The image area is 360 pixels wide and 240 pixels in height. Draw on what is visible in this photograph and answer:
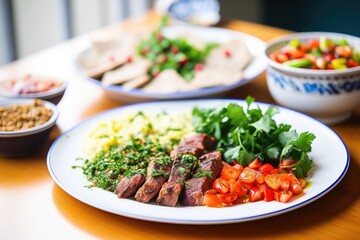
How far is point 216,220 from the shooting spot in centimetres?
162

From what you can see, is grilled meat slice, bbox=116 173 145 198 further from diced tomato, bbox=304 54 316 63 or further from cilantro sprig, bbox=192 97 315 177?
diced tomato, bbox=304 54 316 63

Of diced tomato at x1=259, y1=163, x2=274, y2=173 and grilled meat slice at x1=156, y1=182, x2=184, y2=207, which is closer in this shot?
grilled meat slice at x1=156, y1=182, x2=184, y2=207

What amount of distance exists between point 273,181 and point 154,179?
39 centimetres

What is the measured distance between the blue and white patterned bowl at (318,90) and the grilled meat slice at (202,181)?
0.56 meters

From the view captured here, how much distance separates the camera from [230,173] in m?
1.89

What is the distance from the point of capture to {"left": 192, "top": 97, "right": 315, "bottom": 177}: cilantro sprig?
1907 millimetres

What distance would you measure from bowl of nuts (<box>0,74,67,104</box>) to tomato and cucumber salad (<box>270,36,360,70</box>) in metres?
0.98

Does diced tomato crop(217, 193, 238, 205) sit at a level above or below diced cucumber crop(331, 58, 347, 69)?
below

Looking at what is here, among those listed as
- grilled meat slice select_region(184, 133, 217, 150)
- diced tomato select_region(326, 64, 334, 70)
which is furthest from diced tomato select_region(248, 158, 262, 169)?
diced tomato select_region(326, 64, 334, 70)

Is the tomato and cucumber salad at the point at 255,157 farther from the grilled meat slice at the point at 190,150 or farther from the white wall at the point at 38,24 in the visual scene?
the white wall at the point at 38,24

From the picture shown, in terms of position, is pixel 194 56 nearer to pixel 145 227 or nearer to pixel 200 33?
pixel 200 33

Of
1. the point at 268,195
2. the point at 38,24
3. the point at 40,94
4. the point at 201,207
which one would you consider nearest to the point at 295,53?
the point at 268,195

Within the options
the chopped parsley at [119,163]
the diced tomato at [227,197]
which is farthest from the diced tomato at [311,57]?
the diced tomato at [227,197]

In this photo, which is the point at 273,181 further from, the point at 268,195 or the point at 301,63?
the point at 301,63
